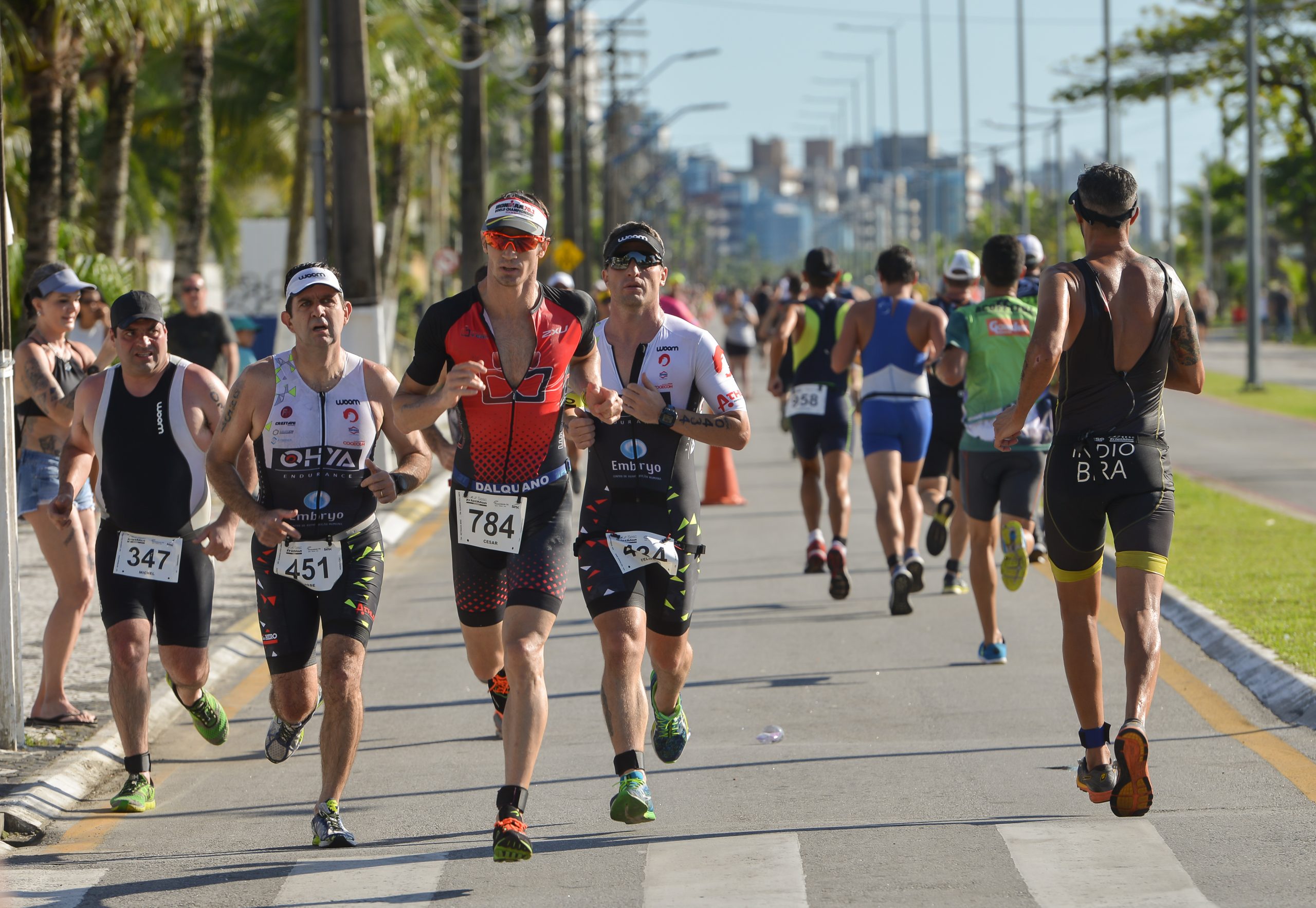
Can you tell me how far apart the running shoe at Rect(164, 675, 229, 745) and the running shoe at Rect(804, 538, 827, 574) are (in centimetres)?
554

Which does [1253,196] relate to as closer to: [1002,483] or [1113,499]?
[1002,483]

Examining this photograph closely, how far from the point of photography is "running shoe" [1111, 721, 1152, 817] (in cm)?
581

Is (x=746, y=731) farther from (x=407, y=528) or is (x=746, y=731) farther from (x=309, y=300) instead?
(x=407, y=528)

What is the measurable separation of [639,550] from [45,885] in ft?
7.36

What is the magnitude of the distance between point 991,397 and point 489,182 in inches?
2537

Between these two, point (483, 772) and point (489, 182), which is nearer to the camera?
point (483, 772)

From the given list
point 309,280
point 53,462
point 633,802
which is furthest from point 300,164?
point 633,802

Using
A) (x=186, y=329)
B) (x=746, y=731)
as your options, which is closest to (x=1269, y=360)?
(x=186, y=329)

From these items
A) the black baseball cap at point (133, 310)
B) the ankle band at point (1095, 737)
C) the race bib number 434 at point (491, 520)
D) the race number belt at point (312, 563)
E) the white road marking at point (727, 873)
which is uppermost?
the black baseball cap at point (133, 310)

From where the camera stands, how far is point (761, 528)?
15.3m

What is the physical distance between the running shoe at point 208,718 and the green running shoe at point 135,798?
1.37 ft

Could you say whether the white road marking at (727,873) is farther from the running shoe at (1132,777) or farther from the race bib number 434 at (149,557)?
the race bib number 434 at (149,557)

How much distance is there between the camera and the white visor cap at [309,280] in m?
6.48

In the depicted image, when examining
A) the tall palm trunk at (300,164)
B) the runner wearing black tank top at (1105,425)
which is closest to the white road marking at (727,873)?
the runner wearing black tank top at (1105,425)
